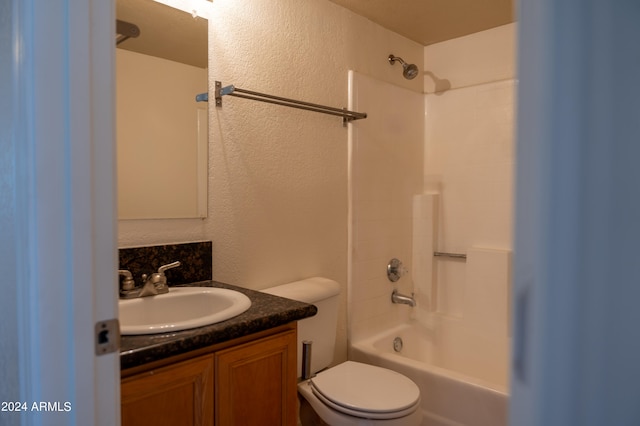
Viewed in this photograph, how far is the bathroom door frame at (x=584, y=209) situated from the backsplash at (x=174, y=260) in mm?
1436

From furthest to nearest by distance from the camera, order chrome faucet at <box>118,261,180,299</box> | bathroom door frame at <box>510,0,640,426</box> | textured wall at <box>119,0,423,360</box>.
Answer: textured wall at <box>119,0,423,360</box>, chrome faucet at <box>118,261,180,299</box>, bathroom door frame at <box>510,0,640,426</box>

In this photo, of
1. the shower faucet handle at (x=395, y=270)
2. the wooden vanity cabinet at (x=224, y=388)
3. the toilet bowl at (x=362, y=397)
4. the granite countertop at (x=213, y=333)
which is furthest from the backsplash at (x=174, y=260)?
the shower faucet handle at (x=395, y=270)

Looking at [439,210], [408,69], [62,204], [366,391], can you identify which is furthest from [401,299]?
[62,204]

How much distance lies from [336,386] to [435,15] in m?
2.04

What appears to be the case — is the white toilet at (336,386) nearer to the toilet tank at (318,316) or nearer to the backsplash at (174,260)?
the toilet tank at (318,316)

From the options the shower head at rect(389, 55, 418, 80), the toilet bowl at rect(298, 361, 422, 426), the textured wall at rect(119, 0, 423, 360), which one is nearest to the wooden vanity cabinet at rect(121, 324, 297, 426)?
the toilet bowl at rect(298, 361, 422, 426)

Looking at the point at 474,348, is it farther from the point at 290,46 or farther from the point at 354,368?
the point at 290,46

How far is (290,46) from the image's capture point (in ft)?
6.78

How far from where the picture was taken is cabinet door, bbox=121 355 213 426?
1083mm

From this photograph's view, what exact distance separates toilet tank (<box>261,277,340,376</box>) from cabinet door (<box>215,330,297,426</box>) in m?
0.41

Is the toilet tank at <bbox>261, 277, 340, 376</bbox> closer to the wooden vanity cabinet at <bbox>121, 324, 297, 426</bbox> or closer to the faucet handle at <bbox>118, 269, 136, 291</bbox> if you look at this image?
the wooden vanity cabinet at <bbox>121, 324, 297, 426</bbox>

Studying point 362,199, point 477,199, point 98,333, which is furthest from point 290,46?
point 98,333

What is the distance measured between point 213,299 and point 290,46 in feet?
4.12

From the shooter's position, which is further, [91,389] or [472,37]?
[472,37]
